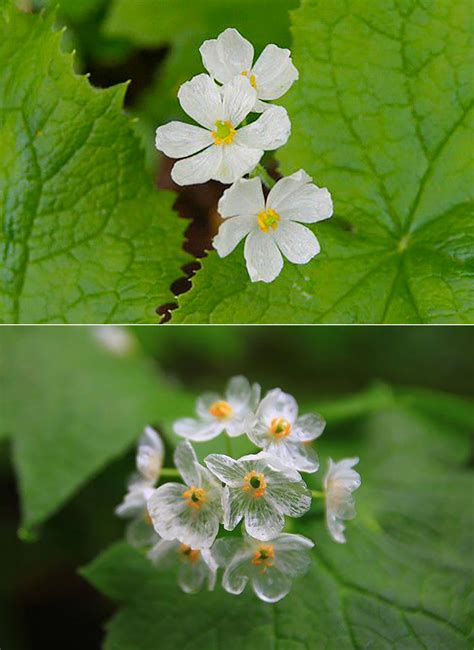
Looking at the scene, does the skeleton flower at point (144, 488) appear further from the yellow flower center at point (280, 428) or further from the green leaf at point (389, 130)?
the green leaf at point (389, 130)

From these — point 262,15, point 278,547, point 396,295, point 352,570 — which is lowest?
point 352,570

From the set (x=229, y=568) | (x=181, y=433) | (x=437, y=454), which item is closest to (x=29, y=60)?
(x=181, y=433)

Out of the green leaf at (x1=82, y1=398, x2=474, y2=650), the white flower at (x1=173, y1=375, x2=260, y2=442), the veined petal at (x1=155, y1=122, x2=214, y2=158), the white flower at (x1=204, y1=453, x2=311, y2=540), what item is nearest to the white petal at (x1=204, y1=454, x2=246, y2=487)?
the white flower at (x1=204, y1=453, x2=311, y2=540)

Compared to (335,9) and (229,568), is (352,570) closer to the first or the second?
(229,568)

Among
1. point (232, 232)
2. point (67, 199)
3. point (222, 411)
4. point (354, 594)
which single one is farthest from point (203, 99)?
point (354, 594)

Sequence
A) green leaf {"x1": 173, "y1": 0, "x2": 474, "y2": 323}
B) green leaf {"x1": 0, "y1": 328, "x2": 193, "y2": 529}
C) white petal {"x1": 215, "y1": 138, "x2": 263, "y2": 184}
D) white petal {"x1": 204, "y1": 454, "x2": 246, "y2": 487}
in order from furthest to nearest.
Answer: green leaf {"x1": 0, "y1": 328, "x2": 193, "y2": 529}, green leaf {"x1": 173, "y1": 0, "x2": 474, "y2": 323}, white petal {"x1": 215, "y1": 138, "x2": 263, "y2": 184}, white petal {"x1": 204, "y1": 454, "x2": 246, "y2": 487}

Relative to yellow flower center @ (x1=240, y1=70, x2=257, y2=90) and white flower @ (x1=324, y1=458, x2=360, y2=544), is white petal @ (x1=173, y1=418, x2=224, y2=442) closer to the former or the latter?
white flower @ (x1=324, y1=458, x2=360, y2=544)

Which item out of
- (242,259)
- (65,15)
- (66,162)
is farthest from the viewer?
(65,15)
